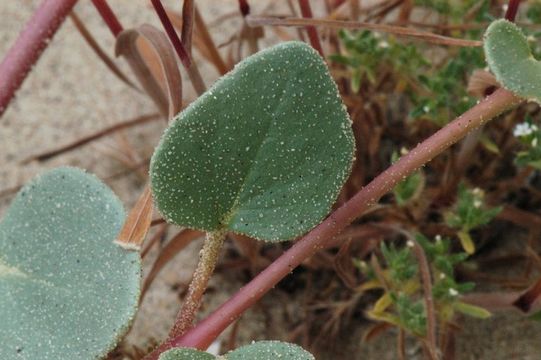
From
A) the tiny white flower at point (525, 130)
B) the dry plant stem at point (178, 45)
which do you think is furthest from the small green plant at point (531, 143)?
the dry plant stem at point (178, 45)

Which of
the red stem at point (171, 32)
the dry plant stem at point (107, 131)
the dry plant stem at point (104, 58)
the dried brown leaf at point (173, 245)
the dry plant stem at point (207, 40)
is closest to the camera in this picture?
the red stem at point (171, 32)

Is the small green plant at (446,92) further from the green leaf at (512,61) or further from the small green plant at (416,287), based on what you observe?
the green leaf at (512,61)

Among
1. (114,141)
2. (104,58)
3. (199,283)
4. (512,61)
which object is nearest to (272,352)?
(199,283)

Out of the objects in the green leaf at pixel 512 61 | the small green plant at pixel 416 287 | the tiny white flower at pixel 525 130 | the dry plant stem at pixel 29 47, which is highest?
the dry plant stem at pixel 29 47

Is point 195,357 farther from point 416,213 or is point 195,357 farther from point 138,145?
point 138,145

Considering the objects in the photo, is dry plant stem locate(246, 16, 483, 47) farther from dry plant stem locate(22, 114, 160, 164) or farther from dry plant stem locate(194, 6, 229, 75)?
dry plant stem locate(22, 114, 160, 164)

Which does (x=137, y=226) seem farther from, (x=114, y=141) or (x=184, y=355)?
(x=114, y=141)

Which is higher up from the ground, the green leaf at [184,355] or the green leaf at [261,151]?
the green leaf at [261,151]
